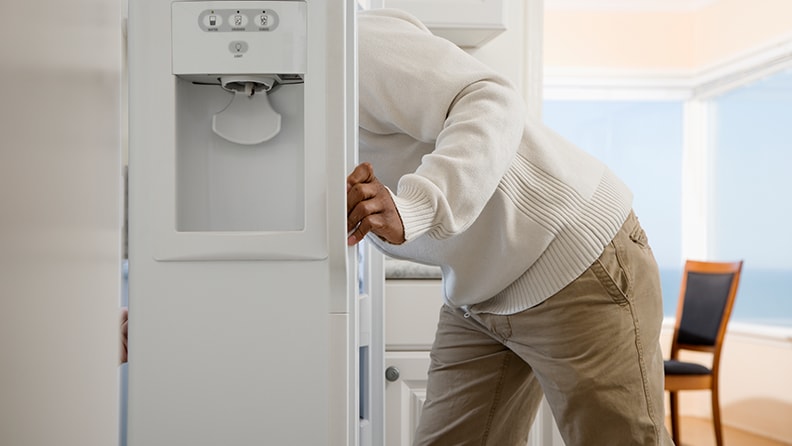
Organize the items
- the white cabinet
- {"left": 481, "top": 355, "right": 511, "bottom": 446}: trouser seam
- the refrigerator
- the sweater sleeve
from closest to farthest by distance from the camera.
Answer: the refrigerator → the sweater sleeve → {"left": 481, "top": 355, "right": 511, "bottom": 446}: trouser seam → the white cabinet

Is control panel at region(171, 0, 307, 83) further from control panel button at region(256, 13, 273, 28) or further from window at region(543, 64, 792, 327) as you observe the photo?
window at region(543, 64, 792, 327)

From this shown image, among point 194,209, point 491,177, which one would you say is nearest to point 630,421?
→ point 491,177

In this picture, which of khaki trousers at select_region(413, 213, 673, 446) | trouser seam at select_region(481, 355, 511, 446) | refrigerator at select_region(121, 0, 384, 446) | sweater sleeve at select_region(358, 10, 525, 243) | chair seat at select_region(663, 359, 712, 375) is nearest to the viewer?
refrigerator at select_region(121, 0, 384, 446)

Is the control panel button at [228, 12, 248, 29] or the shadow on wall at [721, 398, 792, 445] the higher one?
the control panel button at [228, 12, 248, 29]

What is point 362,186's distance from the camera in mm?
867

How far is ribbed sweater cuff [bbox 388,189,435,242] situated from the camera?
0.88 metres

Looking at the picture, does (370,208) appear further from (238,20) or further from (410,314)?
(410,314)

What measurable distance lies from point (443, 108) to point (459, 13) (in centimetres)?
113

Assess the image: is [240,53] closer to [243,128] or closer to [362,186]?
[243,128]

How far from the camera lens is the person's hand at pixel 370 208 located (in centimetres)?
86

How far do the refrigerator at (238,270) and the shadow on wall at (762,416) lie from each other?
351cm

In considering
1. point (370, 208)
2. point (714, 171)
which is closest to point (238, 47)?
point (370, 208)

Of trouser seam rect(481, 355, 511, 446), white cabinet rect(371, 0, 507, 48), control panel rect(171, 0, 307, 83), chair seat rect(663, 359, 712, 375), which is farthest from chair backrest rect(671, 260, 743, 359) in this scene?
control panel rect(171, 0, 307, 83)

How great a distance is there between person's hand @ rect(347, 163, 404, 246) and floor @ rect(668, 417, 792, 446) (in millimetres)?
3377
